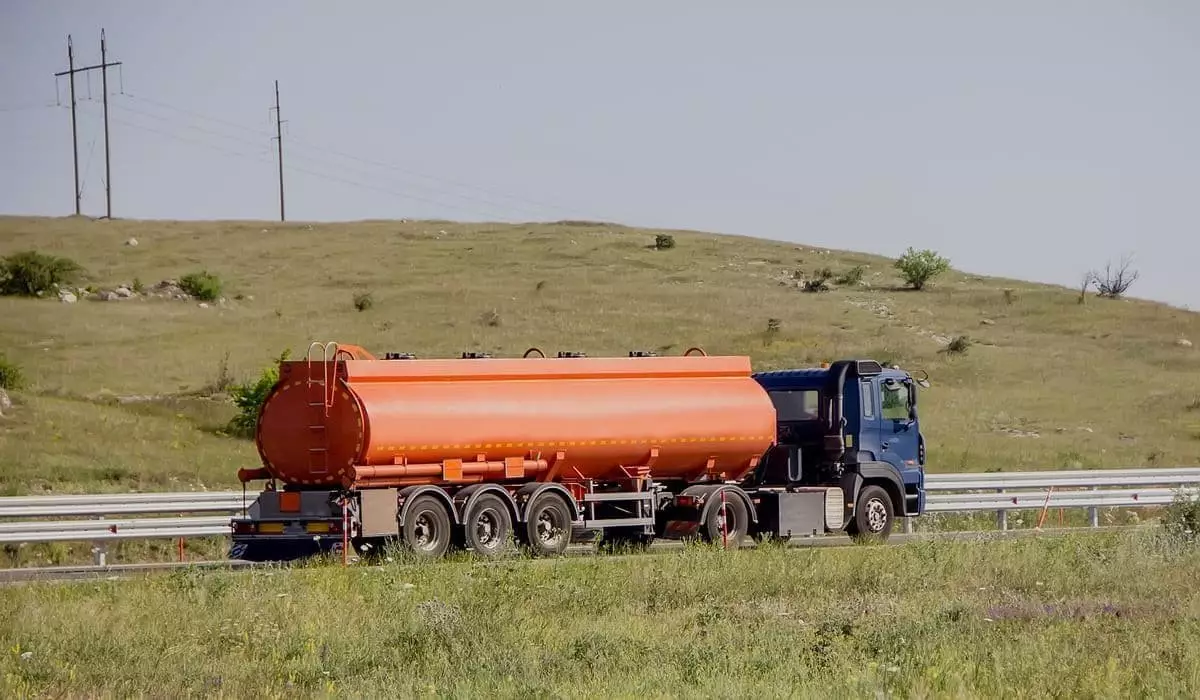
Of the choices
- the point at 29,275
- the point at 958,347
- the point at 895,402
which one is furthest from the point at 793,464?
the point at 29,275

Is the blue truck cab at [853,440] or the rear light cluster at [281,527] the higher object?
the blue truck cab at [853,440]

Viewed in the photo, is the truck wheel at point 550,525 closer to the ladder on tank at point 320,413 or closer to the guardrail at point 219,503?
the ladder on tank at point 320,413

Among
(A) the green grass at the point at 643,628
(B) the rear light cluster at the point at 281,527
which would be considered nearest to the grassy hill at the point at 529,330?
(B) the rear light cluster at the point at 281,527

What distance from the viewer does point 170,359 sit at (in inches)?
2121

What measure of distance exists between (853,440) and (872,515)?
1.26m

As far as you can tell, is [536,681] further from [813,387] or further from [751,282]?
[751,282]

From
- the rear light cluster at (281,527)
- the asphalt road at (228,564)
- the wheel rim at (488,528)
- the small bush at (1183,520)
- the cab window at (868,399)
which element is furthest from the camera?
the cab window at (868,399)

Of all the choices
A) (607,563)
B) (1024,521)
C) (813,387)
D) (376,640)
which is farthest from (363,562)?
(1024,521)

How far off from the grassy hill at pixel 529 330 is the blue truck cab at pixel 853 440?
45.1ft

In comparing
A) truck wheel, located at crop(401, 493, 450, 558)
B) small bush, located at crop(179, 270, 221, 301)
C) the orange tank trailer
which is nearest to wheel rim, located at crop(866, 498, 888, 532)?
the orange tank trailer

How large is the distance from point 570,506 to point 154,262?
204 ft

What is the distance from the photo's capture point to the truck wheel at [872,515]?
2489 centimetres

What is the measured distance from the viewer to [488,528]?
71.1ft

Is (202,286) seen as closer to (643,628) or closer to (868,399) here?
(868,399)
